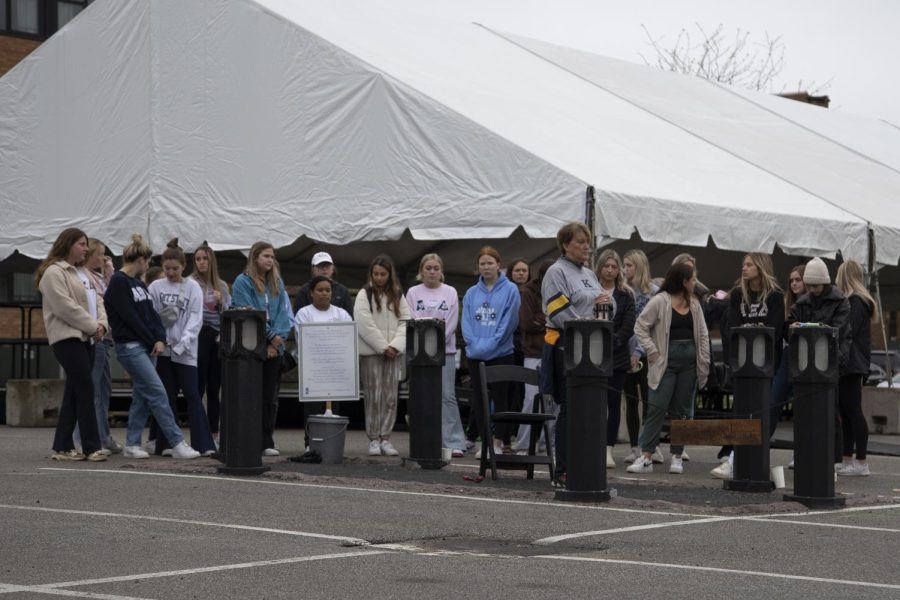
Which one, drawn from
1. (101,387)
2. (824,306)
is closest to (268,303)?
(101,387)

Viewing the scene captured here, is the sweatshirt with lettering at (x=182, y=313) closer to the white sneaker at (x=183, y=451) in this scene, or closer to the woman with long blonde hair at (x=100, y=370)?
the woman with long blonde hair at (x=100, y=370)

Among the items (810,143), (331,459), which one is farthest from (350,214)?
(810,143)

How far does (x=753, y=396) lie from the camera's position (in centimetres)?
1112

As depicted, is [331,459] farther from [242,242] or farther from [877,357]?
[877,357]

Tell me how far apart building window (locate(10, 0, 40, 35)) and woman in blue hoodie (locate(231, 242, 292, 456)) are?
2219 cm

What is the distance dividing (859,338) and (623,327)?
6.45 feet

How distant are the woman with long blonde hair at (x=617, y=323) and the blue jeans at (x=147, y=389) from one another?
3571 mm

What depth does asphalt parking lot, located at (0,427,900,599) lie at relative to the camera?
6.55 metres

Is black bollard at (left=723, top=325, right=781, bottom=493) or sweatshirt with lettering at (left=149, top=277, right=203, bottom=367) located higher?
sweatshirt with lettering at (left=149, top=277, right=203, bottom=367)

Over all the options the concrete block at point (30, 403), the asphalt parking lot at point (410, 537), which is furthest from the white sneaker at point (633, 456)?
the concrete block at point (30, 403)

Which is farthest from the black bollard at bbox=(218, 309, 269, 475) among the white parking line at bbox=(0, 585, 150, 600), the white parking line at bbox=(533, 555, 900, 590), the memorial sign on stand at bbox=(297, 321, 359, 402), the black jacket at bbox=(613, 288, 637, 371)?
the white parking line at bbox=(0, 585, 150, 600)

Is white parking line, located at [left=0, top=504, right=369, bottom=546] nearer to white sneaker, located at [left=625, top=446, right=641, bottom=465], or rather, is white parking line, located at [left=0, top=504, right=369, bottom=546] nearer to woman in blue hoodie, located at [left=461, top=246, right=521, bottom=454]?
woman in blue hoodie, located at [left=461, top=246, right=521, bottom=454]

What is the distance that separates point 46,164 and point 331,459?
9.21m

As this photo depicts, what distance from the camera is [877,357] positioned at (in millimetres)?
31750
